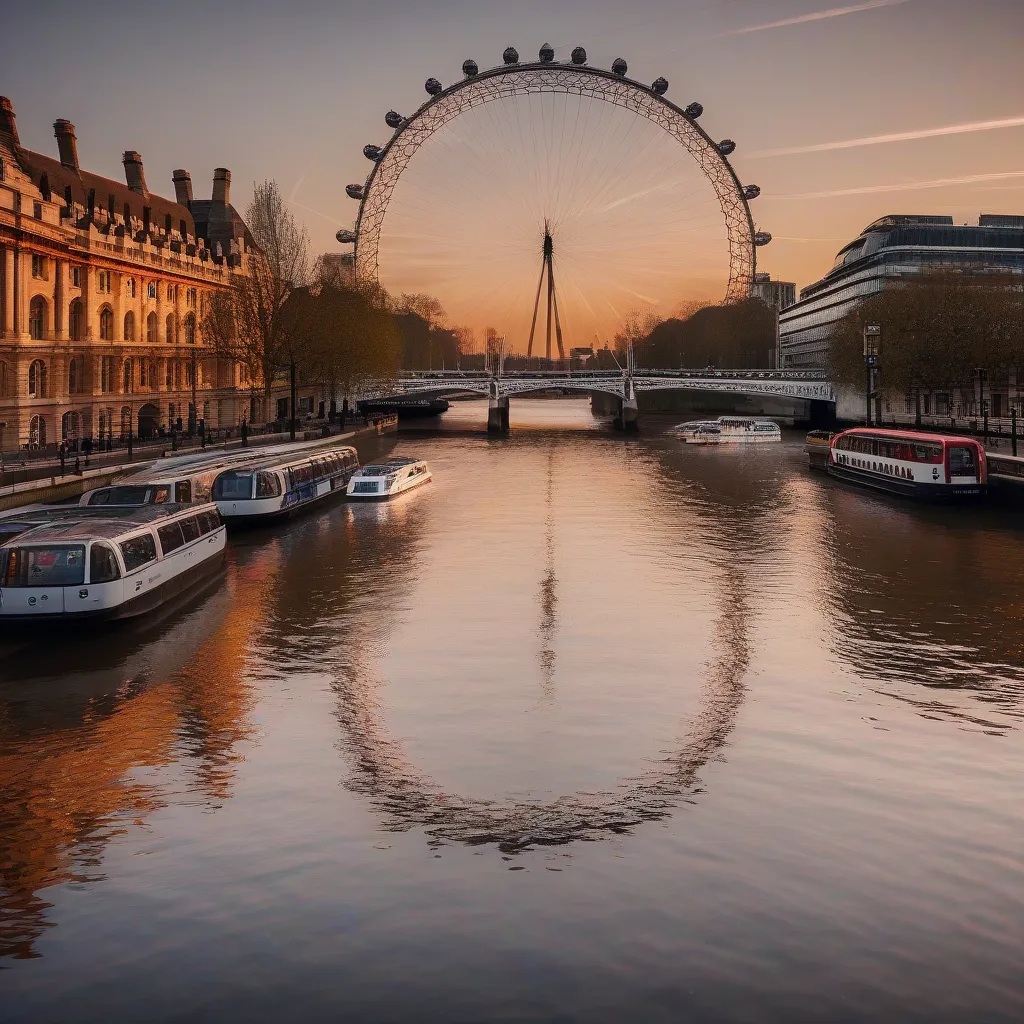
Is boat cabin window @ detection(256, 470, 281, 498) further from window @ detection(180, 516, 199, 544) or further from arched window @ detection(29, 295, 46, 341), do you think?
arched window @ detection(29, 295, 46, 341)

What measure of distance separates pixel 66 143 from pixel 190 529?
69.6 metres

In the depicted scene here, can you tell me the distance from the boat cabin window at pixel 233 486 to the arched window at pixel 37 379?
31.1 metres

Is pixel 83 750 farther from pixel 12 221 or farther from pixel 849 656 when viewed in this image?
pixel 12 221

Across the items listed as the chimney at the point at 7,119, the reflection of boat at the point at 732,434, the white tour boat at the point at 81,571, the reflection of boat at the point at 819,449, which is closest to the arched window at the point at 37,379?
the chimney at the point at 7,119

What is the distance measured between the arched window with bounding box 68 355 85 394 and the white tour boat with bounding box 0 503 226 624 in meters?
54.5

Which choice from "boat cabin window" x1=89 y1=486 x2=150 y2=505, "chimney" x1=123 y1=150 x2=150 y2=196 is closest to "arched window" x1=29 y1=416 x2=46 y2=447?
"boat cabin window" x1=89 y1=486 x2=150 y2=505

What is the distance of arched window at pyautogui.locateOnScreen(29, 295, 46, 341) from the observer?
255ft

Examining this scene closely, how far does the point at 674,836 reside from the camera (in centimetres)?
1664

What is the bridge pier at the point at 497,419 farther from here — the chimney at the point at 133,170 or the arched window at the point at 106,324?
the arched window at the point at 106,324

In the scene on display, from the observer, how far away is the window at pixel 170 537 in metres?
33.3

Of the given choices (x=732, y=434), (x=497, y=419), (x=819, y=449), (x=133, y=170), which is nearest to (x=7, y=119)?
(x=133, y=170)

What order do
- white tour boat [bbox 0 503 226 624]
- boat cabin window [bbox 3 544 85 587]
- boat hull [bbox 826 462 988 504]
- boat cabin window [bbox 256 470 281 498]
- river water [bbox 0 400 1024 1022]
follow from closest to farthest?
river water [bbox 0 400 1024 1022], white tour boat [bbox 0 503 226 624], boat cabin window [bbox 3 544 85 587], boat cabin window [bbox 256 470 281 498], boat hull [bbox 826 462 988 504]

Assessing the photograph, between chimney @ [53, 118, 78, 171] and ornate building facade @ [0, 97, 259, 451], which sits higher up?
chimney @ [53, 118, 78, 171]

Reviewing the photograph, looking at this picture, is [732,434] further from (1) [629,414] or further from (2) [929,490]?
(2) [929,490]
